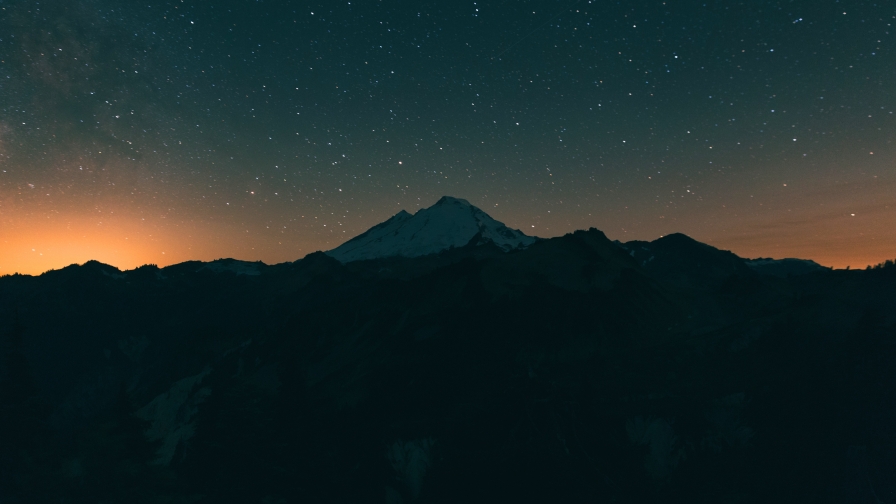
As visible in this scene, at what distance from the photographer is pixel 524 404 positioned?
117ft

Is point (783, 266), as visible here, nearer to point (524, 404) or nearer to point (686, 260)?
point (686, 260)

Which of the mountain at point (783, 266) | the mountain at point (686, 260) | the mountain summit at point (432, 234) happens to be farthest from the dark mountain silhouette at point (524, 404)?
the mountain at point (783, 266)

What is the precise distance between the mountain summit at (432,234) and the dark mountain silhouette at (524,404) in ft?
236

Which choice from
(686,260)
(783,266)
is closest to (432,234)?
(686,260)

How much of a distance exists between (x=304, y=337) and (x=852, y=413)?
2288 inches

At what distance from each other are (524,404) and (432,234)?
116 metres

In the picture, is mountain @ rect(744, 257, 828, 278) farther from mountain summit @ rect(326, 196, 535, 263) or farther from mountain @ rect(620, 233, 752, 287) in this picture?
mountain summit @ rect(326, 196, 535, 263)

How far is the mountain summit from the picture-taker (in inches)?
5620

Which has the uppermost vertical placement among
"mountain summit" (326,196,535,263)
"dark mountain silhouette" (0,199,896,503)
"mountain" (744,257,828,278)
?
"mountain summit" (326,196,535,263)

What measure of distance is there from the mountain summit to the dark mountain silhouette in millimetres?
72040

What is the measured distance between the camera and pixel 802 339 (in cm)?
3672

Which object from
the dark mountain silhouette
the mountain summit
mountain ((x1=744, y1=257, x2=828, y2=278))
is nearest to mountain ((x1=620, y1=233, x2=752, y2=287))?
mountain ((x1=744, y1=257, x2=828, y2=278))

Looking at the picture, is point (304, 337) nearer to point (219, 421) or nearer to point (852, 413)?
point (219, 421)

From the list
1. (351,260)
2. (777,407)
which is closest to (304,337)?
(777,407)
